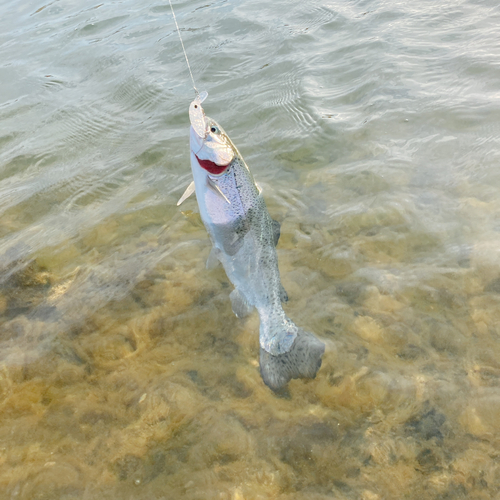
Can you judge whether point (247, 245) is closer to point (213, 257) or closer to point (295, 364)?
point (213, 257)

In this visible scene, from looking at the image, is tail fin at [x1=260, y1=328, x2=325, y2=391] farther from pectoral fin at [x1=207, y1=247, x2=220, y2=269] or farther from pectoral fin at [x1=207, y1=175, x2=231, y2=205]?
pectoral fin at [x1=207, y1=175, x2=231, y2=205]

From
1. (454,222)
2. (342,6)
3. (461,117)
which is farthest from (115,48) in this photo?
(454,222)

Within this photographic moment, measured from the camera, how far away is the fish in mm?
3340

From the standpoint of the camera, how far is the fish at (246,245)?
3.34 meters

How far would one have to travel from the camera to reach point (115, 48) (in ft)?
33.6

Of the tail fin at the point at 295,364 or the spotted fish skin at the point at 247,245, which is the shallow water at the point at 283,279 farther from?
the spotted fish skin at the point at 247,245

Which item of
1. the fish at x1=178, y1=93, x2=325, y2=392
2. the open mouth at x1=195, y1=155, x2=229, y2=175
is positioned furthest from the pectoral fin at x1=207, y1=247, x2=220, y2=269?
the open mouth at x1=195, y1=155, x2=229, y2=175

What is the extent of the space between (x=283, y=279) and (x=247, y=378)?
1.17 meters

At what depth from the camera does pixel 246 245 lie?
3648 mm

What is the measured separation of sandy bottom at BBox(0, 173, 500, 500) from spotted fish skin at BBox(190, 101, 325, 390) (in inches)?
9.5

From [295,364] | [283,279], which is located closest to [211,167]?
[283,279]

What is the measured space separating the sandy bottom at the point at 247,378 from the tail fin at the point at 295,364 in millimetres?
114

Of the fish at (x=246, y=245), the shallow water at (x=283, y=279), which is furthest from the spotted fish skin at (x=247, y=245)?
the shallow water at (x=283, y=279)

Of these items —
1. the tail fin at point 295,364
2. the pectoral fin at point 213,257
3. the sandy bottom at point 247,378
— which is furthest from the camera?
the pectoral fin at point 213,257
